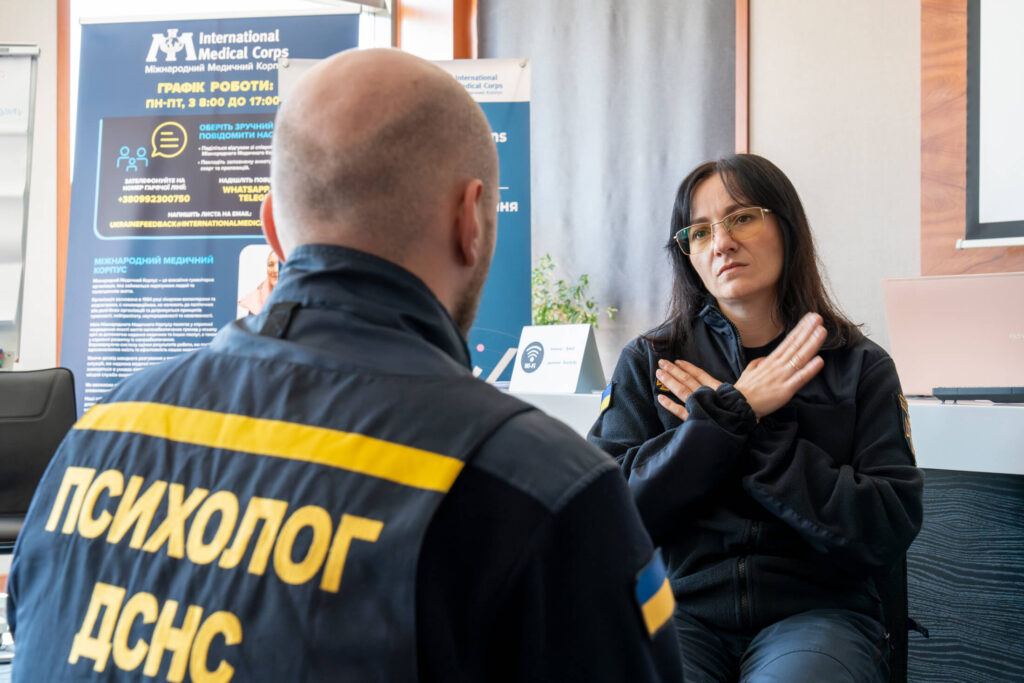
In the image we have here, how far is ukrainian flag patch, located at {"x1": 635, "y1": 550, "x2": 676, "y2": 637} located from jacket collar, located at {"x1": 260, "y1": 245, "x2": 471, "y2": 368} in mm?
250

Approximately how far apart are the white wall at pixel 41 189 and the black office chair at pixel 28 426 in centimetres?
95

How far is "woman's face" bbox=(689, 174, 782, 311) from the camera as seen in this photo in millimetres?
1697

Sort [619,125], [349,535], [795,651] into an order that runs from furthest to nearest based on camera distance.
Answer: [619,125] → [795,651] → [349,535]

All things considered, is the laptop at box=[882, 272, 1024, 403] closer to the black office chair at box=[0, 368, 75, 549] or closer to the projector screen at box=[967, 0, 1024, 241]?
the projector screen at box=[967, 0, 1024, 241]

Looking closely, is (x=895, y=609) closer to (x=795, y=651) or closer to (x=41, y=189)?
(x=795, y=651)

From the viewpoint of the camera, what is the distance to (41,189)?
4.11 m

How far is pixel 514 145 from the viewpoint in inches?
145

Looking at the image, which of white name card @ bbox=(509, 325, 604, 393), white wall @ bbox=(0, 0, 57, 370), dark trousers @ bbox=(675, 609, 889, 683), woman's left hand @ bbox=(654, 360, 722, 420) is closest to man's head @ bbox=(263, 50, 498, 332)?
dark trousers @ bbox=(675, 609, 889, 683)

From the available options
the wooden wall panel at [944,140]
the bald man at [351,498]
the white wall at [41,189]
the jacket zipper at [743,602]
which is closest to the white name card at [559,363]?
the jacket zipper at [743,602]

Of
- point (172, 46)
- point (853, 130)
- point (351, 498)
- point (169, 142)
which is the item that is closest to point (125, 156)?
point (169, 142)

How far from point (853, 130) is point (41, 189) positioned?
150 inches

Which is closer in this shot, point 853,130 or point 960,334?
point 960,334

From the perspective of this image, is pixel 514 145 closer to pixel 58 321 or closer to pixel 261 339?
pixel 58 321

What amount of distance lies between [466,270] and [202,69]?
11.5 feet
